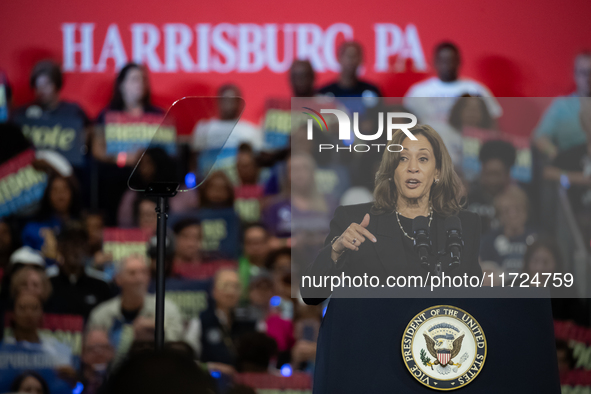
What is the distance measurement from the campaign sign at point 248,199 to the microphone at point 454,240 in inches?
84.5

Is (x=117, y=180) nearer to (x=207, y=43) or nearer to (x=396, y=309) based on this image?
(x=207, y=43)

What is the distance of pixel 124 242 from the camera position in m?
3.68

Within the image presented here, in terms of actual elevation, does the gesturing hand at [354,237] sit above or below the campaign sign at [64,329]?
above

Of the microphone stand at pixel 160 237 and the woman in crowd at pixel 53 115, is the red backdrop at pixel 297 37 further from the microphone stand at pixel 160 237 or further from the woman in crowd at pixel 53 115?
the microphone stand at pixel 160 237

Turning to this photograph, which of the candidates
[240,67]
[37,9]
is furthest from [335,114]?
[37,9]

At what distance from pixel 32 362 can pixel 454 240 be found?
2.59 m

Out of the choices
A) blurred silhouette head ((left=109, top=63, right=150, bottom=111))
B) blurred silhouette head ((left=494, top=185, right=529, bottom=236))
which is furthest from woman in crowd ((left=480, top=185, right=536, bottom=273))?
blurred silhouette head ((left=109, top=63, right=150, bottom=111))

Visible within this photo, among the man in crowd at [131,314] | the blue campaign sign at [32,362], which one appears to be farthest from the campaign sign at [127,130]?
the blue campaign sign at [32,362]

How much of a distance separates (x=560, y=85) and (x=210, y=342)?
8.26 feet

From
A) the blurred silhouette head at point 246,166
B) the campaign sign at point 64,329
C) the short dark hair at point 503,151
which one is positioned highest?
the blurred silhouette head at point 246,166

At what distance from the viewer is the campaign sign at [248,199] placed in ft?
12.3

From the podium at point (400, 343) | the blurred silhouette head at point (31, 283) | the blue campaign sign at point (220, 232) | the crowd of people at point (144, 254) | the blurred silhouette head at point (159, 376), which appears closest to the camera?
the blurred silhouette head at point (159, 376)

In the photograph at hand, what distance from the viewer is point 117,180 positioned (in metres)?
3.76

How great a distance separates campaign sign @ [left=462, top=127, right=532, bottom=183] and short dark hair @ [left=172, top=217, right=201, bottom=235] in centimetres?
212
